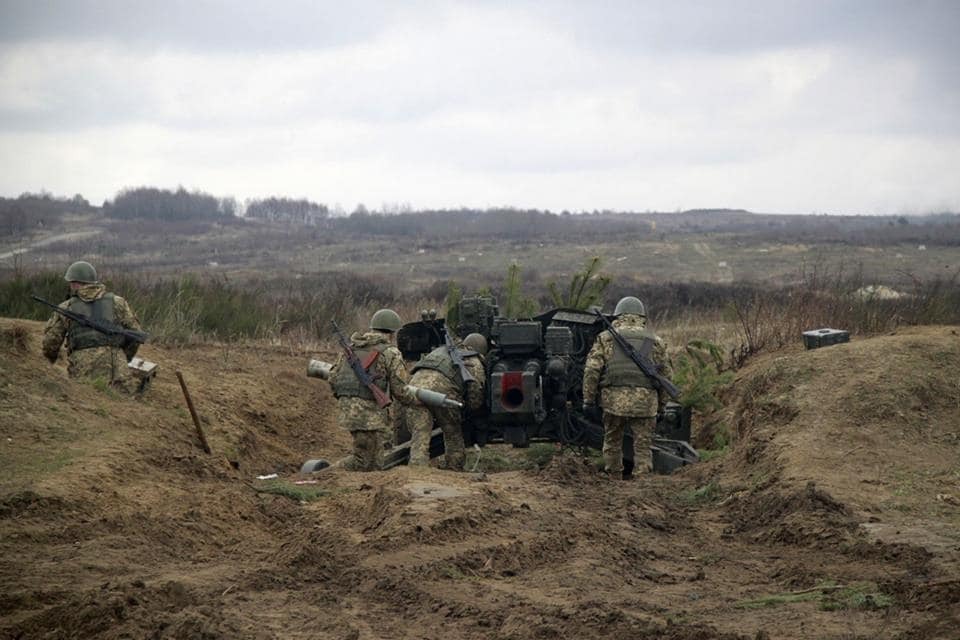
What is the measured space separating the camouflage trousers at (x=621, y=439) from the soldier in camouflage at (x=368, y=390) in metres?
2.46

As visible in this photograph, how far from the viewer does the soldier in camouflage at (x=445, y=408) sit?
14.4 metres

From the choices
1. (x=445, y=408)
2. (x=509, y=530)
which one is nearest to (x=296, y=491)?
(x=509, y=530)

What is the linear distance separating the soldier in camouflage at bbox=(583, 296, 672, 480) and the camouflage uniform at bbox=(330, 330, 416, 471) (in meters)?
2.25

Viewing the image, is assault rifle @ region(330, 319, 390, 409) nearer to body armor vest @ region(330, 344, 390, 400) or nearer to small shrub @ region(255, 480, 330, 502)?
body armor vest @ region(330, 344, 390, 400)

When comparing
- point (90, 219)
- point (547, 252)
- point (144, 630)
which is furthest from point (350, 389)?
point (90, 219)

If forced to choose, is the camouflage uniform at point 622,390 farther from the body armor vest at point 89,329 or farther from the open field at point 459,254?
the open field at point 459,254

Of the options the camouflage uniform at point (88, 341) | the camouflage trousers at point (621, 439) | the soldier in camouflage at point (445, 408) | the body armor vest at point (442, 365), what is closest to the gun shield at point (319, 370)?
the soldier in camouflage at point (445, 408)

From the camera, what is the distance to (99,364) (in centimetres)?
1473

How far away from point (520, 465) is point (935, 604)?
9084 mm

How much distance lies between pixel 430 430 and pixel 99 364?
4.01 m

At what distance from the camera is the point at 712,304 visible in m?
33.7

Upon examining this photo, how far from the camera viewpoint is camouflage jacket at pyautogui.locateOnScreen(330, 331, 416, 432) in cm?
1359

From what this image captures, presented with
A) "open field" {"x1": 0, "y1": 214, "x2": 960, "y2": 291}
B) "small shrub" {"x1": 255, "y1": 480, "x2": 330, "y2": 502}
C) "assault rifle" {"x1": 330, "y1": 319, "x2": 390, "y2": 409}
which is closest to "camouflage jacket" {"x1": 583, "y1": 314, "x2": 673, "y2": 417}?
"assault rifle" {"x1": 330, "y1": 319, "x2": 390, "y2": 409}

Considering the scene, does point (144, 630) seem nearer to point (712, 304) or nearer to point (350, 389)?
point (350, 389)
